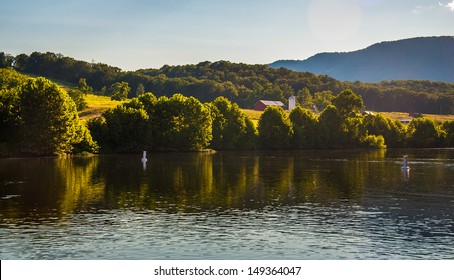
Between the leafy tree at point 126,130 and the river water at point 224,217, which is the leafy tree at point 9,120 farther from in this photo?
the river water at point 224,217

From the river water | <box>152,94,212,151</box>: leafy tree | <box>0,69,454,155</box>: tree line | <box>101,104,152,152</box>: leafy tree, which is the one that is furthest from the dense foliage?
the river water

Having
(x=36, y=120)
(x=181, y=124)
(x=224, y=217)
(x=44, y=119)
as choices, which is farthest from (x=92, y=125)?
(x=224, y=217)

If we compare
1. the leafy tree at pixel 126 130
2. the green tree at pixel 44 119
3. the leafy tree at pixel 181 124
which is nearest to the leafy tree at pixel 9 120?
the green tree at pixel 44 119

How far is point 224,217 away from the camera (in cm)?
5347

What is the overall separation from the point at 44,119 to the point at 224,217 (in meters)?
109

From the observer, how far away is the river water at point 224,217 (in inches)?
1567

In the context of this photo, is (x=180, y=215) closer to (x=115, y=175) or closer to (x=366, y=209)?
(x=366, y=209)

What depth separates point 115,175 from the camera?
98.6 m

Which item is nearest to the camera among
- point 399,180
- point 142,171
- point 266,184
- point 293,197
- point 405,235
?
point 405,235

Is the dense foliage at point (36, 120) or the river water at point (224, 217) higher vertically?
the dense foliage at point (36, 120)

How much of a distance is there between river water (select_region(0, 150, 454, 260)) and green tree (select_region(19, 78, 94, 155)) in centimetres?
5649

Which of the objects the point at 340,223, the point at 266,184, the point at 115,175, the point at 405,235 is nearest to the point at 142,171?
the point at 115,175

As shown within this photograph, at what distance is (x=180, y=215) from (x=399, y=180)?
48.1 m

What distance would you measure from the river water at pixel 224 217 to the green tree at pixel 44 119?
56.5m
